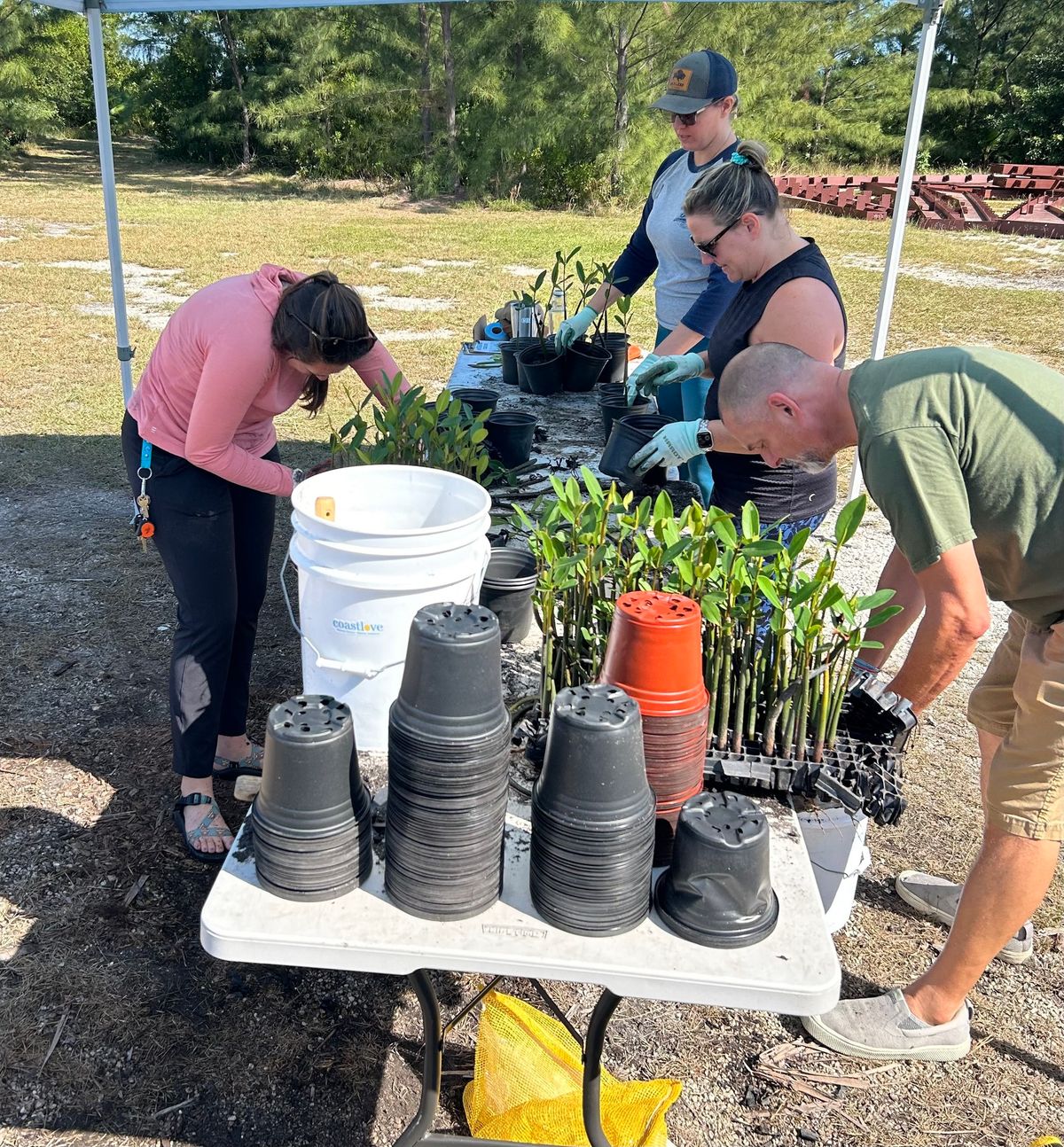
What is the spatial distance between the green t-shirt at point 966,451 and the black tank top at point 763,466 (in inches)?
26.8

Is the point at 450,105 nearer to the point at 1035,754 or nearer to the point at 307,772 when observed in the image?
the point at 1035,754

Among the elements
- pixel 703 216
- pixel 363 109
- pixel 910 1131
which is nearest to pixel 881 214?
pixel 363 109

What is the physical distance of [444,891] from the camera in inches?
52.4

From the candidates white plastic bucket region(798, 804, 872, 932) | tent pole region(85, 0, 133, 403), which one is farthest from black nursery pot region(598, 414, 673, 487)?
tent pole region(85, 0, 133, 403)

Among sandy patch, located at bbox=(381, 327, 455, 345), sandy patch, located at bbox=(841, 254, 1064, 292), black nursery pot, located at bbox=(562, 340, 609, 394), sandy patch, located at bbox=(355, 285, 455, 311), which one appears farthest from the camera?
sandy patch, located at bbox=(841, 254, 1064, 292)

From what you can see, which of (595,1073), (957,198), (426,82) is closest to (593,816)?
(595,1073)

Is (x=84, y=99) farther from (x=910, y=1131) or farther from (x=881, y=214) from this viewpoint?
(x=910, y=1131)

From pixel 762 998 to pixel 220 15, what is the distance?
25696mm

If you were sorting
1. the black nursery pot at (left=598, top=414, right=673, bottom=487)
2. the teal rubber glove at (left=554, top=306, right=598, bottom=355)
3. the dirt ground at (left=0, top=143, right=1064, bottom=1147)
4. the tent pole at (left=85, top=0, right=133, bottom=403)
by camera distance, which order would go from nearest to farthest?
the dirt ground at (left=0, top=143, right=1064, bottom=1147) → the black nursery pot at (left=598, top=414, right=673, bottom=487) → the tent pole at (left=85, top=0, right=133, bottom=403) → the teal rubber glove at (left=554, top=306, right=598, bottom=355)

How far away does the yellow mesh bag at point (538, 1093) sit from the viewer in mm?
1714

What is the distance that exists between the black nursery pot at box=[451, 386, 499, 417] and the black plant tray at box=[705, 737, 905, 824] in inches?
82.9

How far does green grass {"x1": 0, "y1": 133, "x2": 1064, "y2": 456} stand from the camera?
7082 mm

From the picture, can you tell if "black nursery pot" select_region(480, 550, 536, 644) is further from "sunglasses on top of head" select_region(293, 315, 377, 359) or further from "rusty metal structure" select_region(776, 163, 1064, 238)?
"rusty metal structure" select_region(776, 163, 1064, 238)

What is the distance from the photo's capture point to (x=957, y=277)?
11.4 metres
